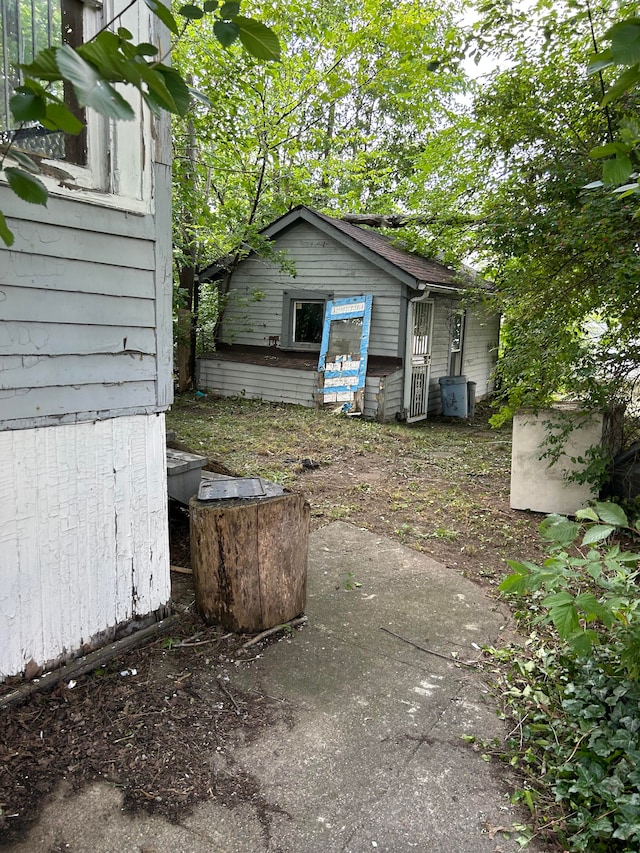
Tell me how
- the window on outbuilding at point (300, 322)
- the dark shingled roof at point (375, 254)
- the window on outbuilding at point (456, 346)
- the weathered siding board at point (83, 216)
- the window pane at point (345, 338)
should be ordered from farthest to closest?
1. the window on outbuilding at point (456, 346)
2. the window on outbuilding at point (300, 322)
3. the window pane at point (345, 338)
4. the dark shingled roof at point (375, 254)
5. the weathered siding board at point (83, 216)

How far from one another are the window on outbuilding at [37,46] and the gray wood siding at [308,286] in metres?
9.29

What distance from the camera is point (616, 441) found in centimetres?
561

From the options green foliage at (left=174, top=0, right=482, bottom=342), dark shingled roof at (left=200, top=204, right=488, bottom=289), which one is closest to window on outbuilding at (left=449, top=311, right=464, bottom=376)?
dark shingled roof at (left=200, top=204, right=488, bottom=289)

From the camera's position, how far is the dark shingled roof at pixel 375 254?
11.3 metres

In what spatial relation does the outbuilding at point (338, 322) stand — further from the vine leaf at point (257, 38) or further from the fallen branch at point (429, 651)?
the vine leaf at point (257, 38)

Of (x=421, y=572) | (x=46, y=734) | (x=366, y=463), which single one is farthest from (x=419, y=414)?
(x=46, y=734)

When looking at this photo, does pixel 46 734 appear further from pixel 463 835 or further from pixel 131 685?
pixel 463 835

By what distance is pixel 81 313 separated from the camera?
106 inches

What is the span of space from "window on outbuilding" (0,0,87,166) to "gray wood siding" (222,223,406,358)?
929cm

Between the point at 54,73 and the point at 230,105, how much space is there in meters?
9.31

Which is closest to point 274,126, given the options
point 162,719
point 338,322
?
point 338,322

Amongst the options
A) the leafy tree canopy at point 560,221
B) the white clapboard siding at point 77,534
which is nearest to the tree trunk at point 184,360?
the leafy tree canopy at point 560,221

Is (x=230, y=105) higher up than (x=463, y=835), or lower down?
higher up

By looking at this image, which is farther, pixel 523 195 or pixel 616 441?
pixel 523 195
